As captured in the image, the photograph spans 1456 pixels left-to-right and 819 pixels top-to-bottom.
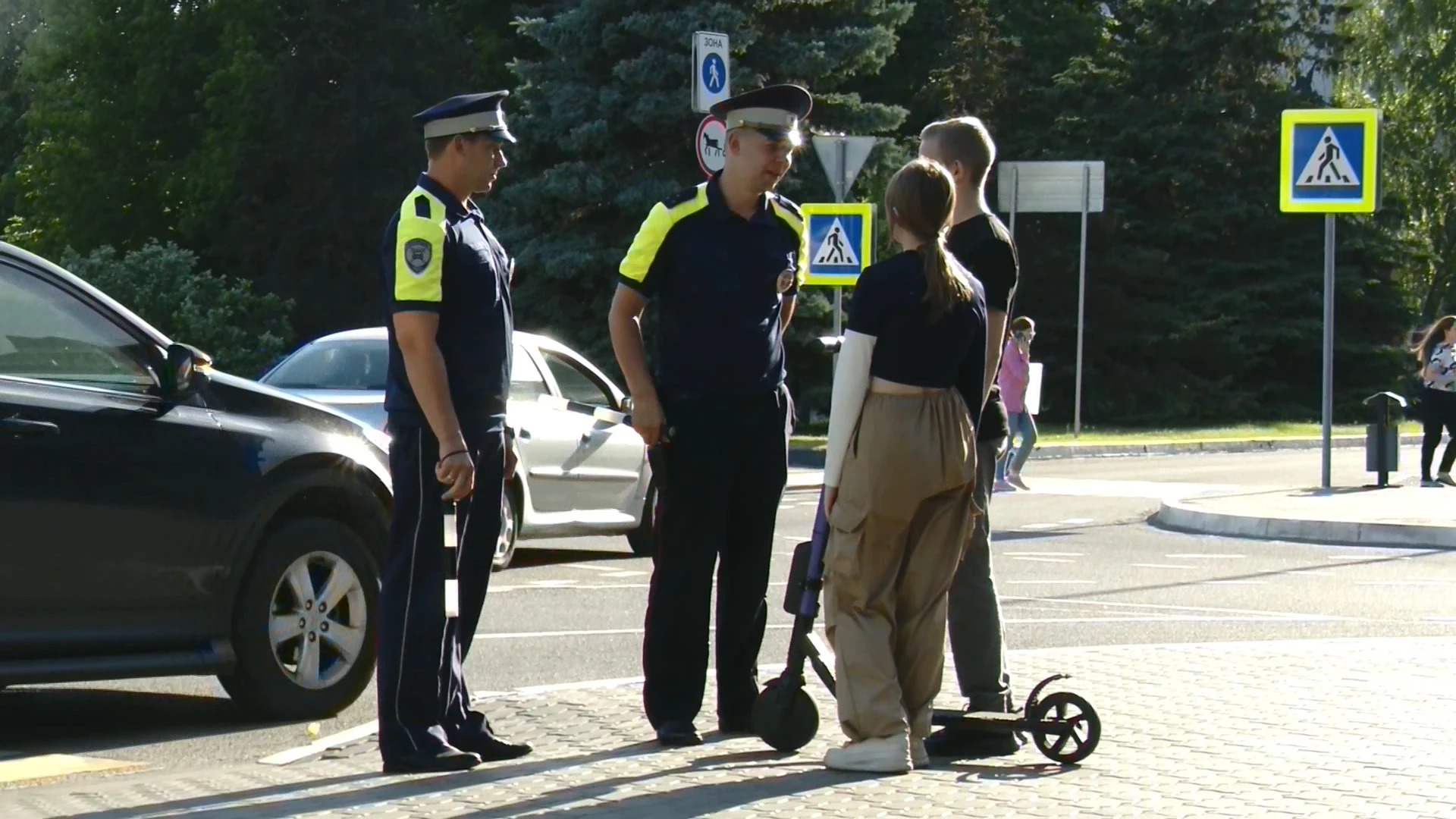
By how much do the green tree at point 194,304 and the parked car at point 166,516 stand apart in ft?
106

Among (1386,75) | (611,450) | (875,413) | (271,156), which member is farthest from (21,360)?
(1386,75)

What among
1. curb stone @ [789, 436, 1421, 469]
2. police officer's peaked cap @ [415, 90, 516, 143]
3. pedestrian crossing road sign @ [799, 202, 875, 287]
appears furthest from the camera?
curb stone @ [789, 436, 1421, 469]

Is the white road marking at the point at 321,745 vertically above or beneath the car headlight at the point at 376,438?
beneath

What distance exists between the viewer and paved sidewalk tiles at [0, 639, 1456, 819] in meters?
5.96

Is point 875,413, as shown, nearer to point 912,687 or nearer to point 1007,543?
point 912,687

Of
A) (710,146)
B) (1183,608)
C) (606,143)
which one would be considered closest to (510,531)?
(1183,608)

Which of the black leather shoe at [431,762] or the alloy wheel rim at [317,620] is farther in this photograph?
the alloy wheel rim at [317,620]

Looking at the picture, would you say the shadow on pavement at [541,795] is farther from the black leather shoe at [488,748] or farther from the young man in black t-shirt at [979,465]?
the young man in black t-shirt at [979,465]

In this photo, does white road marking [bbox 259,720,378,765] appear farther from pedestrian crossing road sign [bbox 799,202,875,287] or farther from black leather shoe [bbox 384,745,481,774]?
pedestrian crossing road sign [bbox 799,202,875,287]

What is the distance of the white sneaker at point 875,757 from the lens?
254 inches

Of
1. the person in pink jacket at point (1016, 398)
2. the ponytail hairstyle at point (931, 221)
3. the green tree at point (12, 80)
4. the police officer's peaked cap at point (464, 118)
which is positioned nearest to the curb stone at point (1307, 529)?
the person in pink jacket at point (1016, 398)

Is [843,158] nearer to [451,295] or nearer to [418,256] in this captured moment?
[451,295]

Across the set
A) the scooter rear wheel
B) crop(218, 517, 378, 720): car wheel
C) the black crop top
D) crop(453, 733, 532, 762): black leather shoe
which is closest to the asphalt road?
crop(218, 517, 378, 720): car wheel

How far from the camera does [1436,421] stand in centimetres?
2345
